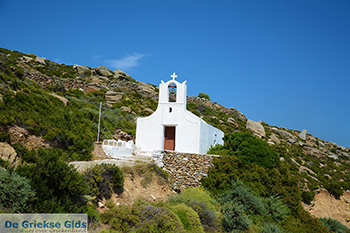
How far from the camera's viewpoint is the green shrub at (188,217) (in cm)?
1121

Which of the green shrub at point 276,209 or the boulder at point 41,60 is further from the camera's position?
the boulder at point 41,60

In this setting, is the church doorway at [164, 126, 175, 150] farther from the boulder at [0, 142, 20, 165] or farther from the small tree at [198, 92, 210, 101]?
the small tree at [198, 92, 210, 101]

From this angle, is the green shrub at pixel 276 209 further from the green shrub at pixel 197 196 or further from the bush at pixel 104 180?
the bush at pixel 104 180

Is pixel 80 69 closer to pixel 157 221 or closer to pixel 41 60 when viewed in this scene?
pixel 41 60

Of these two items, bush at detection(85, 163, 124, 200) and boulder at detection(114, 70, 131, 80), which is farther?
boulder at detection(114, 70, 131, 80)

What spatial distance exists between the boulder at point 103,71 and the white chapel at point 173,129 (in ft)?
102

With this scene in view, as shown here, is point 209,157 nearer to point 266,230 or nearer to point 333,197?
point 266,230

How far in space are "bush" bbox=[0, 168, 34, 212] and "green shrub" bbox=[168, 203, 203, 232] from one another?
18.7 feet

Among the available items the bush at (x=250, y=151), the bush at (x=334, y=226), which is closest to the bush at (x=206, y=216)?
the bush at (x=250, y=151)

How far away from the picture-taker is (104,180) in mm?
11367

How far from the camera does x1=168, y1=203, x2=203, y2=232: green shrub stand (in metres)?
11.2

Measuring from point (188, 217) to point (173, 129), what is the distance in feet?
31.1

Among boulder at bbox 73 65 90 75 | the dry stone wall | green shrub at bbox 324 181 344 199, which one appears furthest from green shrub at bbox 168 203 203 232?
boulder at bbox 73 65 90 75

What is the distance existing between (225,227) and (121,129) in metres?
14.0
